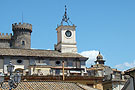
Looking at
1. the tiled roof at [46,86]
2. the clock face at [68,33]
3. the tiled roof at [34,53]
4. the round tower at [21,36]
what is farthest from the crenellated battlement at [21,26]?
the tiled roof at [46,86]

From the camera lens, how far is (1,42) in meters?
91.6

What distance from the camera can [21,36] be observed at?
90.2m

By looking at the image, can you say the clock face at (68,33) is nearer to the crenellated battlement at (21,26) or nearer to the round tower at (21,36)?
the round tower at (21,36)

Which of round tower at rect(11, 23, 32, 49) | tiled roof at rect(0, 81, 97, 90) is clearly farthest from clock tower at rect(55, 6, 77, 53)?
tiled roof at rect(0, 81, 97, 90)

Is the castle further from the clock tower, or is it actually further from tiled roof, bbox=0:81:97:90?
tiled roof, bbox=0:81:97:90

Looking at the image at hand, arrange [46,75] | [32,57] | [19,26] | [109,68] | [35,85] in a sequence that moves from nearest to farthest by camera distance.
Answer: [35,85] < [46,75] < [32,57] < [19,26] < [109,68]

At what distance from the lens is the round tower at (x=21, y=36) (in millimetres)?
89500

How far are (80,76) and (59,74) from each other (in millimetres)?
5195

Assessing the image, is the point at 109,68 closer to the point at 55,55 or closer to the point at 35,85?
the point at 55,55

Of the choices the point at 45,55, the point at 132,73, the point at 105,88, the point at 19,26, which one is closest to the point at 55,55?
the point at 45,55

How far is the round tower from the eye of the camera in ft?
294

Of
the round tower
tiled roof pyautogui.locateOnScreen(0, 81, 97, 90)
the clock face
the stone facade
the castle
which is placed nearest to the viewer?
tiled roof pyautogui.locateOnScreen(0, 81, 97, 90)

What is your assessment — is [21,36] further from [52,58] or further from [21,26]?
[52,58]

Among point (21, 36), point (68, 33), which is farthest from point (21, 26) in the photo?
point (68, 33)
